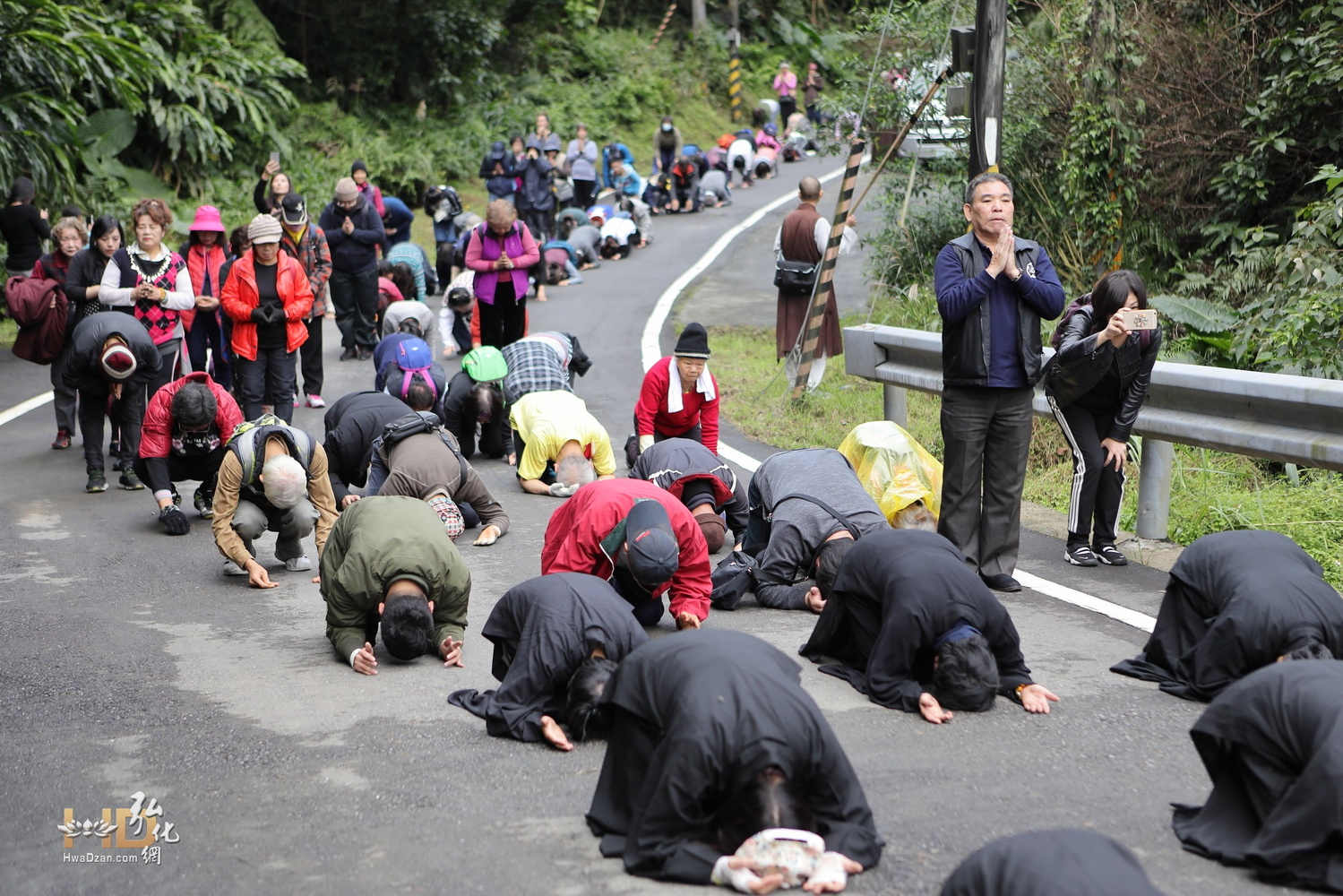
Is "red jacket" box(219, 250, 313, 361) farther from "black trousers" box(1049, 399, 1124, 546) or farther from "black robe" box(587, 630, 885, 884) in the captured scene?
"black robe" box(587, 630, 885, 884)

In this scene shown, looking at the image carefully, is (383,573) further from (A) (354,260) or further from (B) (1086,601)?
(A) (354,260)

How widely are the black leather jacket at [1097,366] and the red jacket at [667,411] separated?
2.87 metres

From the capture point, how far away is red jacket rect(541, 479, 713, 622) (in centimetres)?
694

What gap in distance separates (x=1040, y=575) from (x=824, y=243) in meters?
Result: 6.76

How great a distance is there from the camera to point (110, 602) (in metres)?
8.12

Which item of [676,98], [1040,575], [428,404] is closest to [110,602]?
[428,404]

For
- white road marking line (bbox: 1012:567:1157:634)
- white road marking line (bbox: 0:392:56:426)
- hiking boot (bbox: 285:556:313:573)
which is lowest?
hiking boot (bbox: 285:556:313:573)

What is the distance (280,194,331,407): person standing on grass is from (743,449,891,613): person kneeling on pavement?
701 cm

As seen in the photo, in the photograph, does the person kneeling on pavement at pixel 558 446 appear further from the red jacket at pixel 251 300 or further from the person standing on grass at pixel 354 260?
the person standing on grass at pixel 354 260

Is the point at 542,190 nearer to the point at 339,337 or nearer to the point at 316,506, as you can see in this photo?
the point at 339,337

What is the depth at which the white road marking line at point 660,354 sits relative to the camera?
290 inches

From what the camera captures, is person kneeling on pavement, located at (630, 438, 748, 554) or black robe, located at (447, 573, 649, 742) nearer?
black robe, located at (447, 573, 649, 742)

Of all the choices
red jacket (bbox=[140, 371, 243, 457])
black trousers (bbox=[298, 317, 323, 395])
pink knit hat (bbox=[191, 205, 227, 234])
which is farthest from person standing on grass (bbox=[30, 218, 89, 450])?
red jacket (bbox=[140, 371, 243, 457])

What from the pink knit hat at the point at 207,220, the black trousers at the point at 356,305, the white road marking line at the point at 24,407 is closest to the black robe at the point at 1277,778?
the pink knit hat at the point at 207,220
